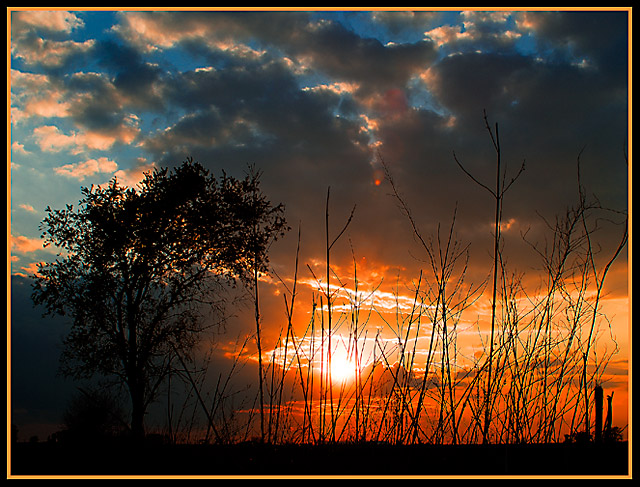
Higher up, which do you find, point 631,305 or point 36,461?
point 631,305

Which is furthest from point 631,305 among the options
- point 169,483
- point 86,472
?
point 86,472

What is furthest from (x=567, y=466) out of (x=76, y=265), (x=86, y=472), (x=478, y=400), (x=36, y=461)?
(x=76, y=265)

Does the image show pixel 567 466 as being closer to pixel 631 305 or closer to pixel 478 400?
pixel 478 400

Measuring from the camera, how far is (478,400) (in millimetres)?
2316

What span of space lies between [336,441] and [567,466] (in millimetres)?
1018

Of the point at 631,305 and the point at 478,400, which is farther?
the point at 478,400

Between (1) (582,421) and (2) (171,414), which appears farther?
(2) (171,414)

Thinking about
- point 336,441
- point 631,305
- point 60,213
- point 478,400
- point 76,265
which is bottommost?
point 336,441

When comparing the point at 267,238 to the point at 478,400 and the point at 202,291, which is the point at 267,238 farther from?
the point at 478,400

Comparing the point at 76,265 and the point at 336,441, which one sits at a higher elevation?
the point at 76,265

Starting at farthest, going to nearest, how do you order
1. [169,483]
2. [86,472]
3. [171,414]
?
[171,414], [86,472], [169,483]

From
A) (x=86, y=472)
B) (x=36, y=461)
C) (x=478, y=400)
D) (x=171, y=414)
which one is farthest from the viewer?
(x=171, y=414)

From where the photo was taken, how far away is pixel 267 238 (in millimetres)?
8727

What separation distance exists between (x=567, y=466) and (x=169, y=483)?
5.14ft
